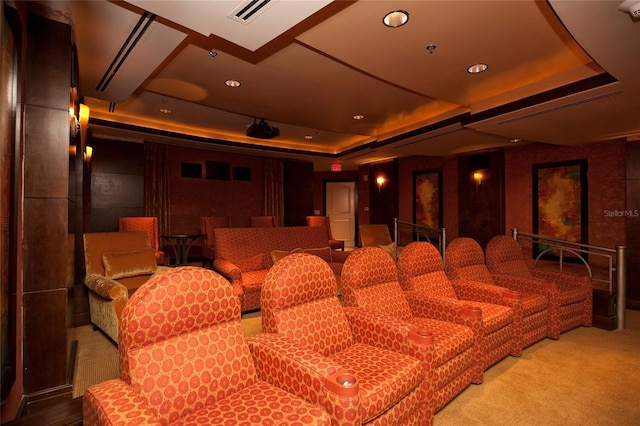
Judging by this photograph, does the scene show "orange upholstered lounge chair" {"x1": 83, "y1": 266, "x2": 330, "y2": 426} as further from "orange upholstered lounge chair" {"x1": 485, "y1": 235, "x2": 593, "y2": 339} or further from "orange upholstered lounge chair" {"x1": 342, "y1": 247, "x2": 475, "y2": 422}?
"orange upholstered lounge chair" {"x1": 485, "y1": 235, "x2": 593, "y2": 339}

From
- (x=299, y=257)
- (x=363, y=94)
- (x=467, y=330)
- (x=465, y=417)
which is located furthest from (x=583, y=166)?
(x=299, y=257)

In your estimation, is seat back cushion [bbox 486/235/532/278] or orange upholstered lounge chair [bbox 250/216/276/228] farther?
orange upholstered lounge chair [bbox 250/216/276/228]

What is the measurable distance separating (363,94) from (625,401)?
13.3 feet

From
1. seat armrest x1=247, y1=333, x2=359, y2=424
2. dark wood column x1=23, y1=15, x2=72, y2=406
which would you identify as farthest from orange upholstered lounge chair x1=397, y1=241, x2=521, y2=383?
dark wood column x1=23, y1=15, x2=72, y2=406

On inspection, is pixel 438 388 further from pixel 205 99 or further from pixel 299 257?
pixel 205 99

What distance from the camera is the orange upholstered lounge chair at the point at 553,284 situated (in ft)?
11.5

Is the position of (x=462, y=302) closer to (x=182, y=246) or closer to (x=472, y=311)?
(x=472, y=311)

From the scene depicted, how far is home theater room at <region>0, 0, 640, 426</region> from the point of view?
157cm

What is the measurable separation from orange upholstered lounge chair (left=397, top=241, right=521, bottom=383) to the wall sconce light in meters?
4.39

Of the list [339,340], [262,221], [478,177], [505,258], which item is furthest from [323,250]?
[478,177]

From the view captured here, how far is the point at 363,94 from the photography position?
180 inches

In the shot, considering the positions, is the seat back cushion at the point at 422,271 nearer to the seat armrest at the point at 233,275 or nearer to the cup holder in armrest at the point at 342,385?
the cup holder in armrest at the point at 342,385

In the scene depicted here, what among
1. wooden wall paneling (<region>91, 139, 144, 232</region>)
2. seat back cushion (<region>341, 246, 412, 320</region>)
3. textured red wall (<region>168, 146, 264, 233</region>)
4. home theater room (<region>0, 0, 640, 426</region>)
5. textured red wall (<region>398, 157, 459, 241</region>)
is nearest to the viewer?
home theater room (<region>0, 0, 640, 426</region>)

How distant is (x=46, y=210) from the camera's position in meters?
2.22
